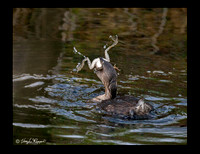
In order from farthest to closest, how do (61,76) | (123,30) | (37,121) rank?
(123,30)
(61,76)
(37,121)

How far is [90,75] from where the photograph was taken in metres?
9.69

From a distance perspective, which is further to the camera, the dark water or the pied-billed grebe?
the pied-billed grebe

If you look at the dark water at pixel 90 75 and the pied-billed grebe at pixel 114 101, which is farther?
the pied-billed grebe at pixel 114 101

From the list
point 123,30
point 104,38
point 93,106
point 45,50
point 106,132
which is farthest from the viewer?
point 123,30

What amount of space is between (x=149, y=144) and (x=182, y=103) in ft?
6.85

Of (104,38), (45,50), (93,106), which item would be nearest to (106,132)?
(93,106)

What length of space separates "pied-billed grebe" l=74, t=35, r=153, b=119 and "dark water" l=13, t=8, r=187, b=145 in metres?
0.17

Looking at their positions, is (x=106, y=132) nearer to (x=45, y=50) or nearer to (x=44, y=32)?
(x=45, y=50)

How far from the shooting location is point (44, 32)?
1341cm

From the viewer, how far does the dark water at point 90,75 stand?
662cm

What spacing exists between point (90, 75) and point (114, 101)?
217 centimetres

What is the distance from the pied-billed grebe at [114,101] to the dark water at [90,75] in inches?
6.8

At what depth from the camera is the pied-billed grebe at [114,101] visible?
7078mm

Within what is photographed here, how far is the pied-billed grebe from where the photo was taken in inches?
279
